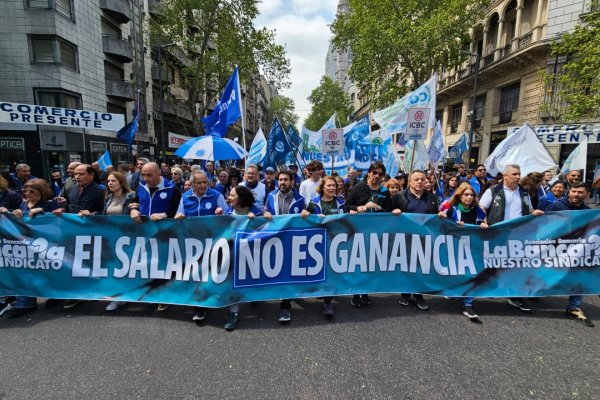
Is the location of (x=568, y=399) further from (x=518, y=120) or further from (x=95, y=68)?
(x=95, y=68)

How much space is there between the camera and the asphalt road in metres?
2.53

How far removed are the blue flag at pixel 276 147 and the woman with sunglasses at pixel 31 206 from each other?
5028 millimetres

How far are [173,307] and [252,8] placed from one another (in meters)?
23.1

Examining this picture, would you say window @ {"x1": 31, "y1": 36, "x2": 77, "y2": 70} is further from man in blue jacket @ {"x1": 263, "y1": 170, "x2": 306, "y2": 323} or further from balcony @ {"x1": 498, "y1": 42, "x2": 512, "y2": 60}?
balcony @ {"x1": 498, "y1": 42, "x2": 512, "y2": 60}

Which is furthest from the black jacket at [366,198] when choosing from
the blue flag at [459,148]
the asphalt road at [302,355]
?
the blue flag at [459,148]

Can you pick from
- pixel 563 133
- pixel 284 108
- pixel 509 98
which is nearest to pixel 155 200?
pixel 563 133

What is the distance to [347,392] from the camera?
252 centimetres

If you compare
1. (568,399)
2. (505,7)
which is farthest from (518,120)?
(568,399)

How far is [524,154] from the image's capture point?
5.86 m

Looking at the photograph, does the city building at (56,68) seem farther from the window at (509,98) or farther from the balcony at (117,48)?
the window at (509,98)

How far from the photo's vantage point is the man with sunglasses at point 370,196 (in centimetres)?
418

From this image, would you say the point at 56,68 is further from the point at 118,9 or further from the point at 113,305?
the point at 113,305

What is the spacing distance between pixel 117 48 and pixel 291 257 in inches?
996

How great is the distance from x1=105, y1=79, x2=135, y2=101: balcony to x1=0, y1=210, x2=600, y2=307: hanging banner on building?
22280 mm
